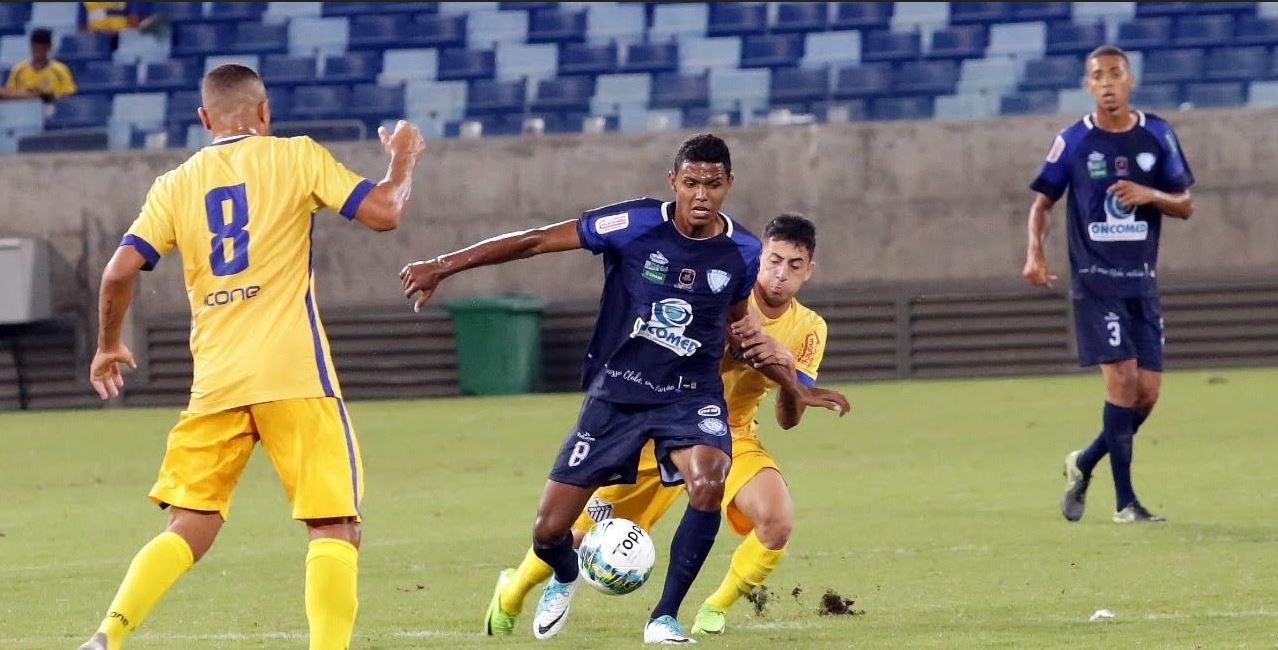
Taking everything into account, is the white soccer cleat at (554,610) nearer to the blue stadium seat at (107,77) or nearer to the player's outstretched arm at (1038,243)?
the player's outstretched arm at (1038,243)

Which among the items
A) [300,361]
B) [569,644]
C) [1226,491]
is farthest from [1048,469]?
[300,361]

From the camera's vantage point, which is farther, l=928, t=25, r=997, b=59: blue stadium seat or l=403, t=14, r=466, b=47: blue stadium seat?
l=403, t=14, r=466, b=47: blue stadium seat

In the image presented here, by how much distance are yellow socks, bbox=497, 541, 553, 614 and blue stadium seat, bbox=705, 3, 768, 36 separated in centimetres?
1535

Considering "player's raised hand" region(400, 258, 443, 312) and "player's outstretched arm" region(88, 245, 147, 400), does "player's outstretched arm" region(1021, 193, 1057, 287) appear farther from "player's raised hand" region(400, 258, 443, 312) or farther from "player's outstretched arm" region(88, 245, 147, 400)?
"player's outstretched arm" region(88, 245, 147, 400)

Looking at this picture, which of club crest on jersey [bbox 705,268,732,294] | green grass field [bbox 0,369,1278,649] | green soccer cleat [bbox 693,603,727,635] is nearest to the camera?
club crest on jersey [bbox 705,268,732,294]

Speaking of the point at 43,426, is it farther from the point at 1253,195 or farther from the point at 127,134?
the point at 1253,195

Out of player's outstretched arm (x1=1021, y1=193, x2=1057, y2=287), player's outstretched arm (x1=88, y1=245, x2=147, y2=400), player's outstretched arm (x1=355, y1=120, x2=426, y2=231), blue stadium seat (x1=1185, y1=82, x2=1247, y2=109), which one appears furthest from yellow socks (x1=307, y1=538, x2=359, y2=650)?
blue stadium seat (x1=1185, y1=82, x2=1247, y2=109)

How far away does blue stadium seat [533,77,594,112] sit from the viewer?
21016mm

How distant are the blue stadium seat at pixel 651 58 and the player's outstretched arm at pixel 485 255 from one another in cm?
1507

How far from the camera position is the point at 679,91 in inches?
810

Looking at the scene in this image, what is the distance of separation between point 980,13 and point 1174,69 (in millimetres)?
2397

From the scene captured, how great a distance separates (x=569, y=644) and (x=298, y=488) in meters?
1.43

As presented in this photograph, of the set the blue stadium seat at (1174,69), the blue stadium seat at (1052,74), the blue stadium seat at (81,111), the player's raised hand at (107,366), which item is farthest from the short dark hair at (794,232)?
the blue stadium seat at (81,111)

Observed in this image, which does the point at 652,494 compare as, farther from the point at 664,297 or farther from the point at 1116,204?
the point at 1116,204
